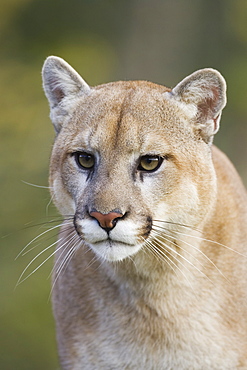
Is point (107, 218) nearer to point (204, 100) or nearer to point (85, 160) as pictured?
point (85, 160)

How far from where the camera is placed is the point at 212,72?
585cm

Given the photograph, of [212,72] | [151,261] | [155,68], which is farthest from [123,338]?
[155,68]

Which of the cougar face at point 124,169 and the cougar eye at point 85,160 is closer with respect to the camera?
the cougar face at point 124,169

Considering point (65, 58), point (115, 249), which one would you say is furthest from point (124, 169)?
point (65, 58)

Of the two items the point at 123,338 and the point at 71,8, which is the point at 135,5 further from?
the point at 123,338

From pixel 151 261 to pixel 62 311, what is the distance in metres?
1.03

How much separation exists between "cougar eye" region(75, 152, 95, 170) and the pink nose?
20.8 inches

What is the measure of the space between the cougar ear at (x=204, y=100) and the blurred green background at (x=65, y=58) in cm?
819

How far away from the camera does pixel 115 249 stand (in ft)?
17.9

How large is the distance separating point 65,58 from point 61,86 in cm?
904

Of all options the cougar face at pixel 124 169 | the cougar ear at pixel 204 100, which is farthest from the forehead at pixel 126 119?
the cougar ear at pixel 204 100

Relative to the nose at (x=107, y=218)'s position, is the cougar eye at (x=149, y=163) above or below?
above

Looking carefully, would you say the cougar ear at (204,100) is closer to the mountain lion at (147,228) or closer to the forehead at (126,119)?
the mountain lion at (147,228)

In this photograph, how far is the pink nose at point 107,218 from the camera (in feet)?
17.1
